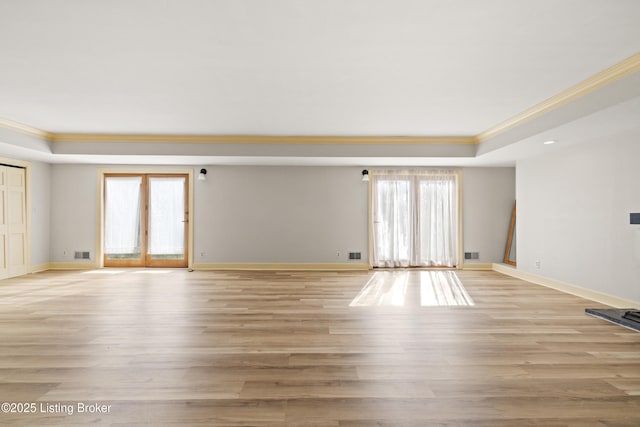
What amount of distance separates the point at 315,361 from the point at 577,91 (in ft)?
13.4

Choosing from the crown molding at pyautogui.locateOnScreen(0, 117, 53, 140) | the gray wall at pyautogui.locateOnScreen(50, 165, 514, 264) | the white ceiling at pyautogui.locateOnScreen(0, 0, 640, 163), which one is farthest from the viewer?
the gray wall at pyautogui.locateOnScreen(50, 165, 514, 264)

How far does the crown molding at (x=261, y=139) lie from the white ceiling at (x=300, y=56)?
1103 mm

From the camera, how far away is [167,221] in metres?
7.56

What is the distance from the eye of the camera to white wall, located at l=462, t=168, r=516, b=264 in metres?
7.55

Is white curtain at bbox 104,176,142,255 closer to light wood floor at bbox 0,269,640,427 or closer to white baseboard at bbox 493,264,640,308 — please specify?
light wood floor at bbox 0,269,640,427

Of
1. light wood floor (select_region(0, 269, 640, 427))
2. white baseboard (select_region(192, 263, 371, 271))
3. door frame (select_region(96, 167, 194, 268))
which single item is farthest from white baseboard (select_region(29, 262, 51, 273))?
white baseboard (select_region(192, 263, 371, 271))

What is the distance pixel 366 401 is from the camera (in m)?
2.19

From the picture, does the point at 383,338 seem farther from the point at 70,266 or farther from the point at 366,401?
the point at 70,266

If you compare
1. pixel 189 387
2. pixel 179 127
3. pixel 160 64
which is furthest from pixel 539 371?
pixel 179 127

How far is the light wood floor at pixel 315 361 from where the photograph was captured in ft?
6.81

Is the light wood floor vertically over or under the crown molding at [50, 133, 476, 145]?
under

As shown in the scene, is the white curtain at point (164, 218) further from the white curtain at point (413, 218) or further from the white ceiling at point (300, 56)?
the white curtain at point (413, 218)

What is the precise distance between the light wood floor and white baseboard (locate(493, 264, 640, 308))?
237mm

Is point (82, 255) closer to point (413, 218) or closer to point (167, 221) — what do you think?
point (167, 221)
